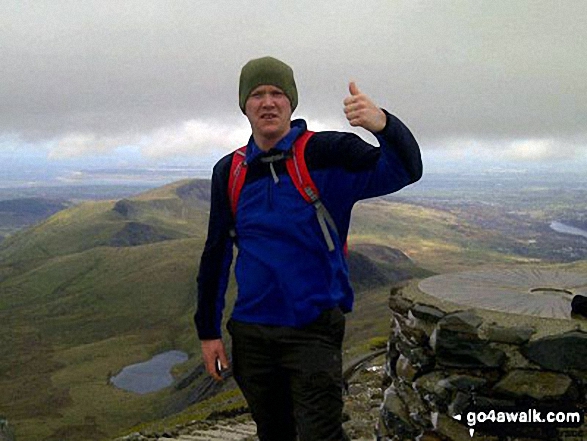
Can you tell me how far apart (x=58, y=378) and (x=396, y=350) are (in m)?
152

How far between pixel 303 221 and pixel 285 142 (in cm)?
84

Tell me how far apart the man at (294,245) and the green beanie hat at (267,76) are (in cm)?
1

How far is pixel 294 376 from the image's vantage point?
17.4ft

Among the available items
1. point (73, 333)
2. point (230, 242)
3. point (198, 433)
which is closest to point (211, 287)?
point (230, 242)

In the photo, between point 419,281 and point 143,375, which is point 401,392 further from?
point 143,375

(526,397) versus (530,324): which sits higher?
(530,324)

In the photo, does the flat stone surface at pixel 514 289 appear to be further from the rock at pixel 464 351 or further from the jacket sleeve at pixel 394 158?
the jacket sleeve at pixel 394 158

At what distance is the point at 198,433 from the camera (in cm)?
1906

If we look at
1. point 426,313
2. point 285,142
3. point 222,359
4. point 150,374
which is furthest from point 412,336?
point 150,374

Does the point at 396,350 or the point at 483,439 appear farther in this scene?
the point at 396,350

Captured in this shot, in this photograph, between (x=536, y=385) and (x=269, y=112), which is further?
(x=536, y=385)

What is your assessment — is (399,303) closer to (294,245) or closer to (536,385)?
(536,385)

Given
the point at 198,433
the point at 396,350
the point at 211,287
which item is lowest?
the point at 198,433

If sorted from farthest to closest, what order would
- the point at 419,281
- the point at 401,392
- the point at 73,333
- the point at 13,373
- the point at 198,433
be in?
the point at 73,333, the point at 13,373, the point at 198,433, the point at 419,281, the point at 401,392
